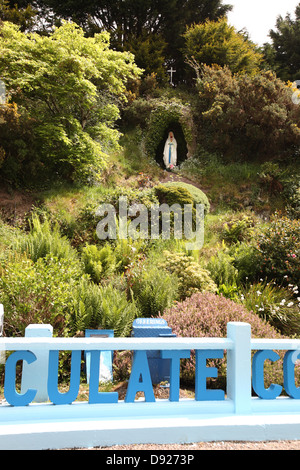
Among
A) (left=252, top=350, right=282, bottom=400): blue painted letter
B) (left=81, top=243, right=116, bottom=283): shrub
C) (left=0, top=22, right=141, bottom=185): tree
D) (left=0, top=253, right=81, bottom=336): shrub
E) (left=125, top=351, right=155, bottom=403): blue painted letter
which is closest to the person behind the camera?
(left=125, top=351, right=155, bottom=403): blue painted letter

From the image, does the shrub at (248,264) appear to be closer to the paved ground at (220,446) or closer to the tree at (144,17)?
the paved ground at (220,446)

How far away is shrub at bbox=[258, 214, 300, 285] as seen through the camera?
293 inches

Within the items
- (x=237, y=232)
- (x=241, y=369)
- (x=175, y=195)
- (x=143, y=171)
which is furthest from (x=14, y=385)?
(x=143, y=171)

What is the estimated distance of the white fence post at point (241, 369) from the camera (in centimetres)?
349

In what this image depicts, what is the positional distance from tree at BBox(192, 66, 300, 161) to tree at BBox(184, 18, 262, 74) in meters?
3.12

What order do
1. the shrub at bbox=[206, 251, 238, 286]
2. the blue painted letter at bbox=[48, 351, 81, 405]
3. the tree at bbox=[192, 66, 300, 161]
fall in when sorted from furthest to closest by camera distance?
the tree at bbox=[192, 66, 300, 161] < the shrub at bbox=[206, 251, 238, 286] < the blue painted letter at bbox=[48, 351, 81, 405]

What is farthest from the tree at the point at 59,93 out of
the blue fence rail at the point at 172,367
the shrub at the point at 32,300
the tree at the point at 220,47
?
the blue fence rail at the point at 172,367

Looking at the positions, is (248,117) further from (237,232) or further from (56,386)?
(56,386)

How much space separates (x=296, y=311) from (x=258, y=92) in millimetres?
12380

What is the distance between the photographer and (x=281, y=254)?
25.0 ft

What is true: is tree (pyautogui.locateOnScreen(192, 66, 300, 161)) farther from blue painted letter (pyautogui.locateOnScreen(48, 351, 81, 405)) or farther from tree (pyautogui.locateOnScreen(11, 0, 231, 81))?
blue painted letter (pyautogui.locateOnScreen(48, 351, 81, 405))

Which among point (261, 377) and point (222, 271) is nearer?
point (261, 377)

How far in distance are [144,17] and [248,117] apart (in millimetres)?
11628

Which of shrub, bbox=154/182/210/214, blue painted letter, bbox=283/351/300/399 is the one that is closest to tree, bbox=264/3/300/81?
shrub, bbox=154/182/210/214
